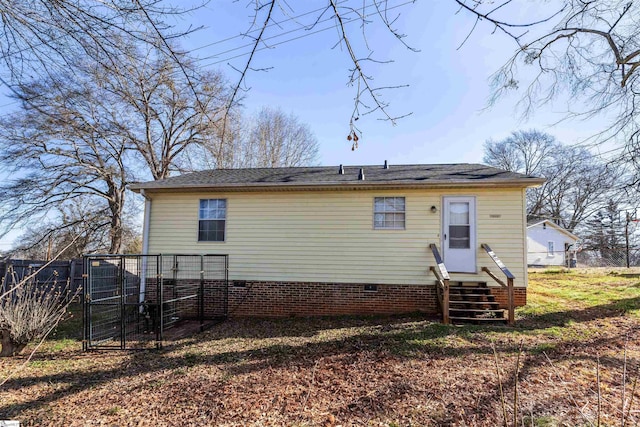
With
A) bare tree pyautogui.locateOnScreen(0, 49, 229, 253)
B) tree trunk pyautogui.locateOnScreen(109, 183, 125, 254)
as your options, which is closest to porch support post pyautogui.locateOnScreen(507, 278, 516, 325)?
bare tree pyautogui.locateOnScreen(0, 49, 229, 253)

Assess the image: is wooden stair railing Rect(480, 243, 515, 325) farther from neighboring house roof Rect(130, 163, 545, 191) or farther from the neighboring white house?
the neighboring white house

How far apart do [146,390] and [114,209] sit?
1515 centimetres

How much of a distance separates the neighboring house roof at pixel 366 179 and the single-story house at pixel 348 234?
0.12ft

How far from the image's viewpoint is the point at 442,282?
6.92 metres

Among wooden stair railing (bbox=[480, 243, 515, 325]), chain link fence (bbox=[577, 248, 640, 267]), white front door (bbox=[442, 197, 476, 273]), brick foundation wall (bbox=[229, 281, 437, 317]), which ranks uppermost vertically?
white front door (bbox=[442, 197, 476, 273])

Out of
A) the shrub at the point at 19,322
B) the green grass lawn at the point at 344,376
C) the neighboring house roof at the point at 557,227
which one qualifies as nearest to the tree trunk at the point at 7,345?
the shrub at the point at 19,322

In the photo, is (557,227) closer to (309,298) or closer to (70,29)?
(309,298)

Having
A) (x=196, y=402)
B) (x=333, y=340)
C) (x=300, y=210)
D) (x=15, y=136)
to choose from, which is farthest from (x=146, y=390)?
(x=15, y=136)

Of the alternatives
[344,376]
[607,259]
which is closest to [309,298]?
[344,376]

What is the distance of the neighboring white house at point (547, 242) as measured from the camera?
28469 millimetres

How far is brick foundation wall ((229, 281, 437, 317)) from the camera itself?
25.1 feet

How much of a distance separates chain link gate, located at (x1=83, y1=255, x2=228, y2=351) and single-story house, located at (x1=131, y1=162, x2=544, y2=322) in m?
0.36

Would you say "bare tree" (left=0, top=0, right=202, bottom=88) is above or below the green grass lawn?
above

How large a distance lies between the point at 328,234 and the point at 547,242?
29729 millimetres
